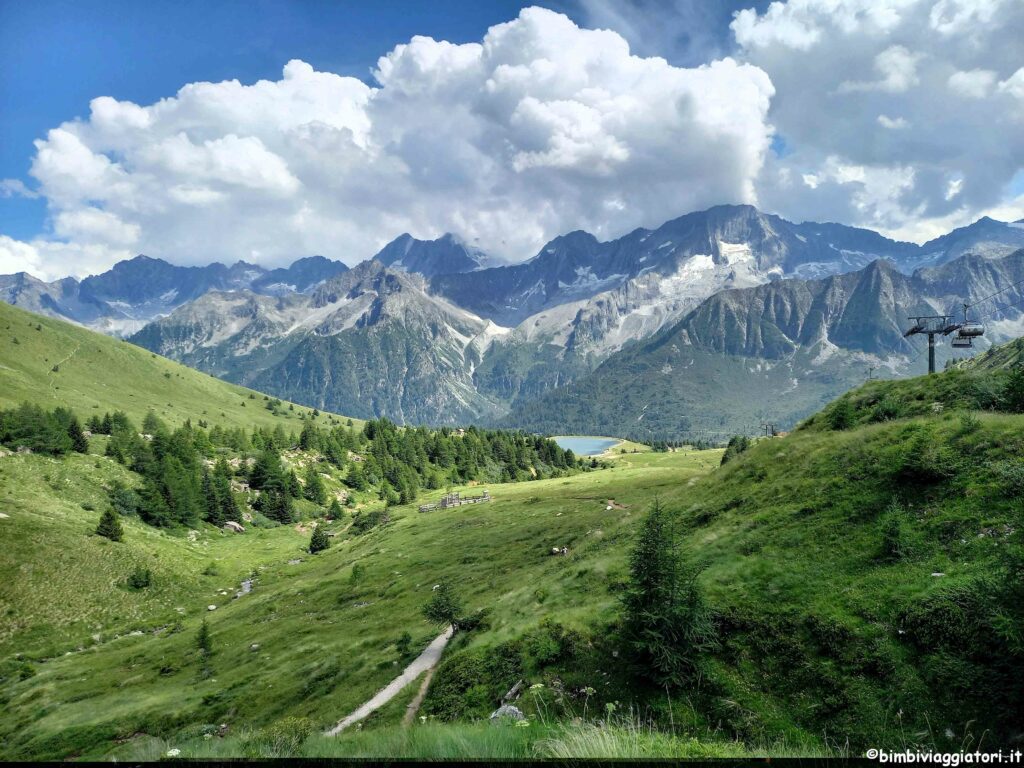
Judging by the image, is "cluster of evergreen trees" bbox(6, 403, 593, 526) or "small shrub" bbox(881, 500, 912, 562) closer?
"small shrub" bbox(881, 500, 912, 562)

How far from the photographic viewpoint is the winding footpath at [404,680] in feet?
87.3

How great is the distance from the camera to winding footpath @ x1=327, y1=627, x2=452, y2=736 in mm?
26598

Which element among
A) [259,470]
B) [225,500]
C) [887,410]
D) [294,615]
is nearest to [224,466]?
[259,470]

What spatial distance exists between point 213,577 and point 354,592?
3795cm

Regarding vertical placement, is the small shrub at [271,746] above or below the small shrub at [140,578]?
above

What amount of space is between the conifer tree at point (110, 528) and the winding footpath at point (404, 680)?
68180 mm

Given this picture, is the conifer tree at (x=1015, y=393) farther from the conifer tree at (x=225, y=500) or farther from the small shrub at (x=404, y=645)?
the conifer tree at (x=225, y=500)

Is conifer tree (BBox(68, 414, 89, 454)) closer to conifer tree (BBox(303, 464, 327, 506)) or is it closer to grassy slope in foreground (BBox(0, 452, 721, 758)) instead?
grassy slope in foreground (BBox(0, 452, 721, 758))

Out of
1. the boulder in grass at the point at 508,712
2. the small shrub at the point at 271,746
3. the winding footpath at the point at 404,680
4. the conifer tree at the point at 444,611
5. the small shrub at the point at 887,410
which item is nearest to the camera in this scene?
the small shrub at the point at 271,746

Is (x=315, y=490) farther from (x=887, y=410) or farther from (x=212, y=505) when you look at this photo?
(x=887, y=410)

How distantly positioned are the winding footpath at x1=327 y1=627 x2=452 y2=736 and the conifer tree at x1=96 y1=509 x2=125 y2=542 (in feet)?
224

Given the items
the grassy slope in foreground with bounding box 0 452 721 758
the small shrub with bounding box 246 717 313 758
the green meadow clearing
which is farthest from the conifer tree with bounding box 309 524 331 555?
the small shrub with bounding box 246 717 313 758

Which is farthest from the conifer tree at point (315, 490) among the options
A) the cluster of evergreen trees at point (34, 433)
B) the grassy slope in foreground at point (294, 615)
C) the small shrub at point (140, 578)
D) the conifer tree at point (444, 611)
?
the conifer tree at point (444, 611)

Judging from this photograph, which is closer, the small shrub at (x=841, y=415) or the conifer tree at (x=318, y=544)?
the small shrub at (x=841, y=415)
